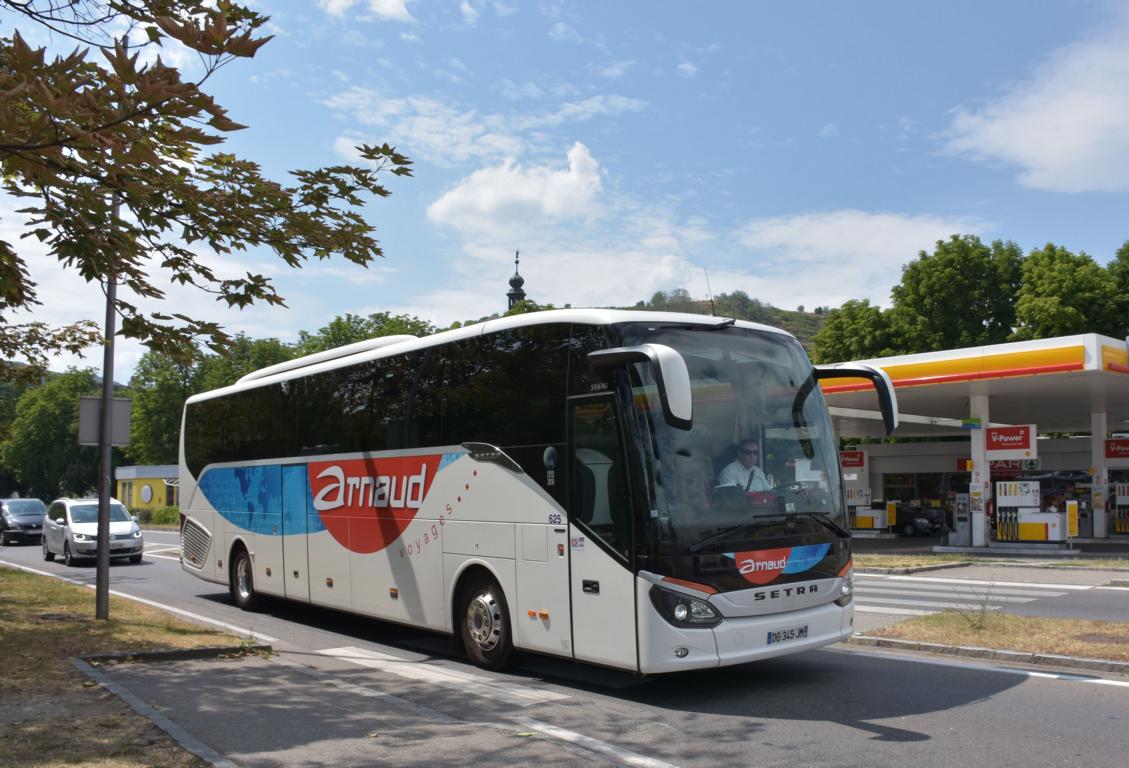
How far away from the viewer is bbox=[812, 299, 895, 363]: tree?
168ft

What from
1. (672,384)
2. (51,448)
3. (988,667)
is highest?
(672,384)

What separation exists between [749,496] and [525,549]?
2.16 m

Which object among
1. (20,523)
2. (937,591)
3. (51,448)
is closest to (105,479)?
(937,591)

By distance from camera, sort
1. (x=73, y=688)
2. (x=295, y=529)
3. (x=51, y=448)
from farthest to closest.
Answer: (x=51, y=448) < (x=295, y=529) < (x=73, y=688)

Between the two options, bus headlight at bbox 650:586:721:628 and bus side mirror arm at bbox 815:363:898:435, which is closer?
bus headlight at bbox 650:586:721:628

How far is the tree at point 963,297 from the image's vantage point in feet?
160

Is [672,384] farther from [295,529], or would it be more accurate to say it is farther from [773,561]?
[295,529]

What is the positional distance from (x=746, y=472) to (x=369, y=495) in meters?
5.22

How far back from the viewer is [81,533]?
2492 cm

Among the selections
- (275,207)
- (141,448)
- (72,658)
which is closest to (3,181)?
(275,207)

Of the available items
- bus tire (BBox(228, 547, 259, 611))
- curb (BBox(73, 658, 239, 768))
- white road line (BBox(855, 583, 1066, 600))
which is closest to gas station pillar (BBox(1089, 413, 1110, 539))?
white road line (BBox(855, 583, 1066, 600))

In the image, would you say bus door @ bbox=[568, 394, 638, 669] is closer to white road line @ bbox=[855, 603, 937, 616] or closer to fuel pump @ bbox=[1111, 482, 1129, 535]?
white road line @ bbox=[855, 603, 937, 616]

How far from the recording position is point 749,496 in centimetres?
811

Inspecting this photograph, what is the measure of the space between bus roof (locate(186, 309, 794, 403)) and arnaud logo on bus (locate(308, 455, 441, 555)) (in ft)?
4.30
